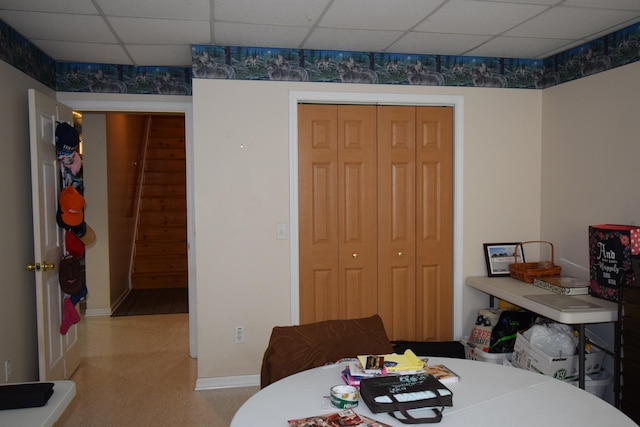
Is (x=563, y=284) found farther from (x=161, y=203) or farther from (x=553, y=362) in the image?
(x=161, y=203)

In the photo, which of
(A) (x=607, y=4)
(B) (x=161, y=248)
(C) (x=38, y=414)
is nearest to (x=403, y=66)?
(A) (x=607, y=4)

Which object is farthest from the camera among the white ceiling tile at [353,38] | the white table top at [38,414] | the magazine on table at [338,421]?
the white ceiling tile at [353,38]

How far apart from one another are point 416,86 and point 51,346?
3304 mm

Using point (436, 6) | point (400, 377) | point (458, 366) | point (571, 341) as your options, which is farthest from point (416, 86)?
point (400, 377)

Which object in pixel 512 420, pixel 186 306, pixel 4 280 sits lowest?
pixel 186 306

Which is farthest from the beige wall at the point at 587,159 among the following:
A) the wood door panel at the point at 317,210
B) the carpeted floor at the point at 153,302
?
the carpeted floor at the point at 153,302

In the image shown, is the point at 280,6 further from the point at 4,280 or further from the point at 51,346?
the point at 51,346

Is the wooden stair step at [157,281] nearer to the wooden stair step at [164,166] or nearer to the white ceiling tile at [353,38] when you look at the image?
the wooden stair step at [164,166]

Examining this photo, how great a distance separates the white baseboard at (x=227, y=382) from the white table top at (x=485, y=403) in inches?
70.7

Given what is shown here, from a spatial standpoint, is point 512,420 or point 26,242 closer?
point 512,420

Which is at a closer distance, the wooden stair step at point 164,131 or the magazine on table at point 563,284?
the magazine on table at point 563,284

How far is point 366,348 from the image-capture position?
Answer: 2.26 metres

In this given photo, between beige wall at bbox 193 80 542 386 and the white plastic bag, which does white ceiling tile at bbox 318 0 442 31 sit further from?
the white plastic bag

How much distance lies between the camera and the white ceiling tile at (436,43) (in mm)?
3385
